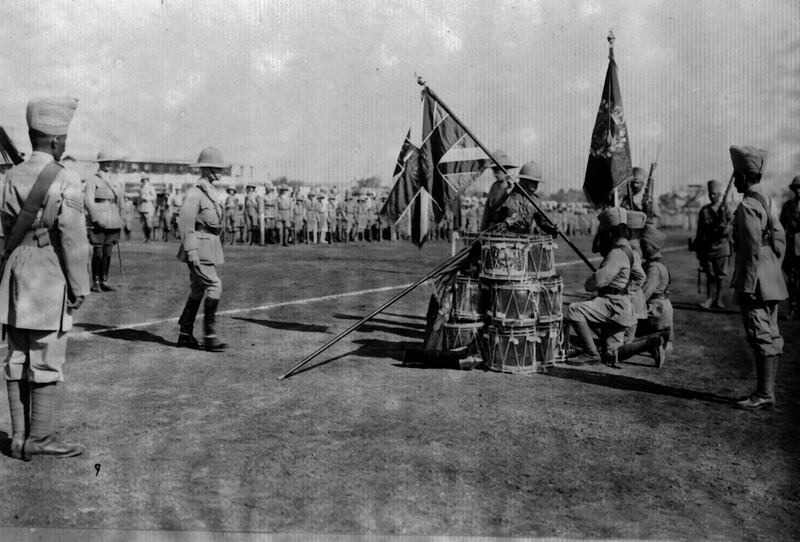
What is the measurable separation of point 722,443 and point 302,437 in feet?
10.2

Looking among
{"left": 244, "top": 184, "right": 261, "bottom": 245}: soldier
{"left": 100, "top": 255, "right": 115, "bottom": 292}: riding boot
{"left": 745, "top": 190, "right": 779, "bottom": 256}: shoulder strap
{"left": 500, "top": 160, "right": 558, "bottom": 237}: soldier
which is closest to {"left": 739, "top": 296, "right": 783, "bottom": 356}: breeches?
{"left": 745, "top": 190, "right": 779, "bottom": 256}: shoulder strap

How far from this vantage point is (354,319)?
1121 cm

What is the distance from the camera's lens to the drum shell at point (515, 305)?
7.86 meters

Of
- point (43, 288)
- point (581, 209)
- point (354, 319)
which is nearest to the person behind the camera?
point (43, 288)

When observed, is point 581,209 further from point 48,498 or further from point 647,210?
point 48,498

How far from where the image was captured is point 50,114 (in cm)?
497

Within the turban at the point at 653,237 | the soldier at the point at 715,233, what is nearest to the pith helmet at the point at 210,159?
the turban at the point at 653,237

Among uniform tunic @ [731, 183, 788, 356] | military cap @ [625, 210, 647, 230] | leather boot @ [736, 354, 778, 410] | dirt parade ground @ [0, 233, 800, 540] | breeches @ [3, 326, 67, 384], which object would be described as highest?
military cap @ [625, 210, 647, 230]

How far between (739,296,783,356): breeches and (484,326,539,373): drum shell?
2067mm

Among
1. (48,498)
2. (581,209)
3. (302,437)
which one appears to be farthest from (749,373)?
(581,209)

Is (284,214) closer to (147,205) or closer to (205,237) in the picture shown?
(147,205)

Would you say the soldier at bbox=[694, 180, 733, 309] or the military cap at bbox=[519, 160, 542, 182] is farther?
the soldier at bbox=[694, 180, 733, 309]

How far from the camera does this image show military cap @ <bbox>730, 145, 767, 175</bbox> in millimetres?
6578

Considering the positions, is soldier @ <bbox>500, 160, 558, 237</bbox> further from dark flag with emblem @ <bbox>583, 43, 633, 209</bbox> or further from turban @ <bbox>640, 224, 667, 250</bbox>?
turban @ <bbox>640, 224, 667, 250</bbox>
